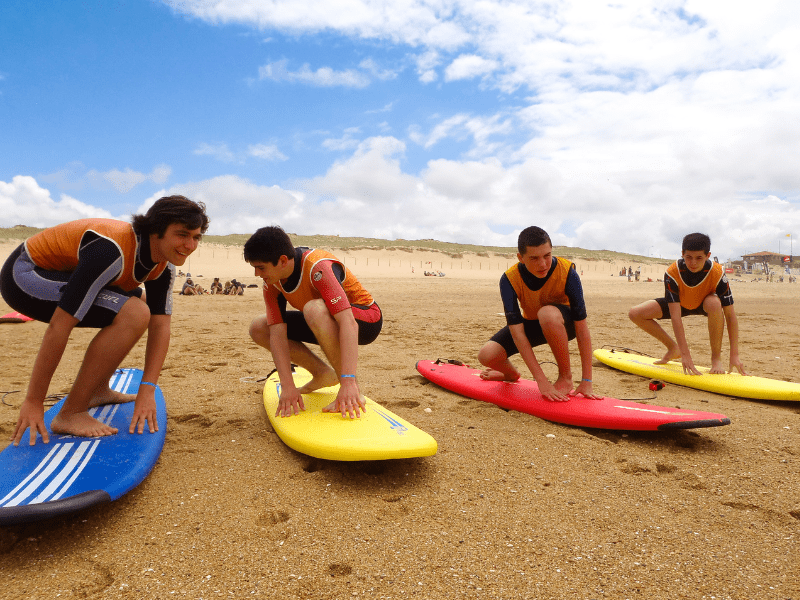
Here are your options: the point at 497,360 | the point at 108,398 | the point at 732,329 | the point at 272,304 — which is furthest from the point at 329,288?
the point at 732,329

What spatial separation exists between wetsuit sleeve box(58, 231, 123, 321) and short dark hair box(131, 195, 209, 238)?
0.17 metres

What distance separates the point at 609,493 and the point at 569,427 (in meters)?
0.82

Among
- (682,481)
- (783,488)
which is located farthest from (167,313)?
(783,488)

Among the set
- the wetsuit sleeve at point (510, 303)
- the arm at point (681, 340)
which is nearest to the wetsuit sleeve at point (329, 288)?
the wetsuit sleeve at point (510, 303)

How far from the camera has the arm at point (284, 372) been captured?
2.77 metres

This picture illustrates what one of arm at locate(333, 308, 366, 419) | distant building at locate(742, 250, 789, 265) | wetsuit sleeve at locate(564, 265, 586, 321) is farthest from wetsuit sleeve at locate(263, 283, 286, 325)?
distant building at locate(742, 250, 789, 265)

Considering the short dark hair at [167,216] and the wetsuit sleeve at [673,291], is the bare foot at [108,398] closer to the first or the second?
the short dark hair at [167,216]

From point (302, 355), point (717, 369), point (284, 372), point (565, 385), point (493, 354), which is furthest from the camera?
point (717, 369)

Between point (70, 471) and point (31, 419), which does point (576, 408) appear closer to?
point (70, 471)

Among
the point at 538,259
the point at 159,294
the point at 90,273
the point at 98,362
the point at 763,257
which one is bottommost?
the point at 98,362

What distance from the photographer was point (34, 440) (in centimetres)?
224

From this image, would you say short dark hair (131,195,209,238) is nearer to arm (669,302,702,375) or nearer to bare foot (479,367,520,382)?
bare foot (479,367,520,382)

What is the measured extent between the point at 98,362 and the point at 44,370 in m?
0.34

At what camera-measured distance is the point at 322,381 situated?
10.5 feet
